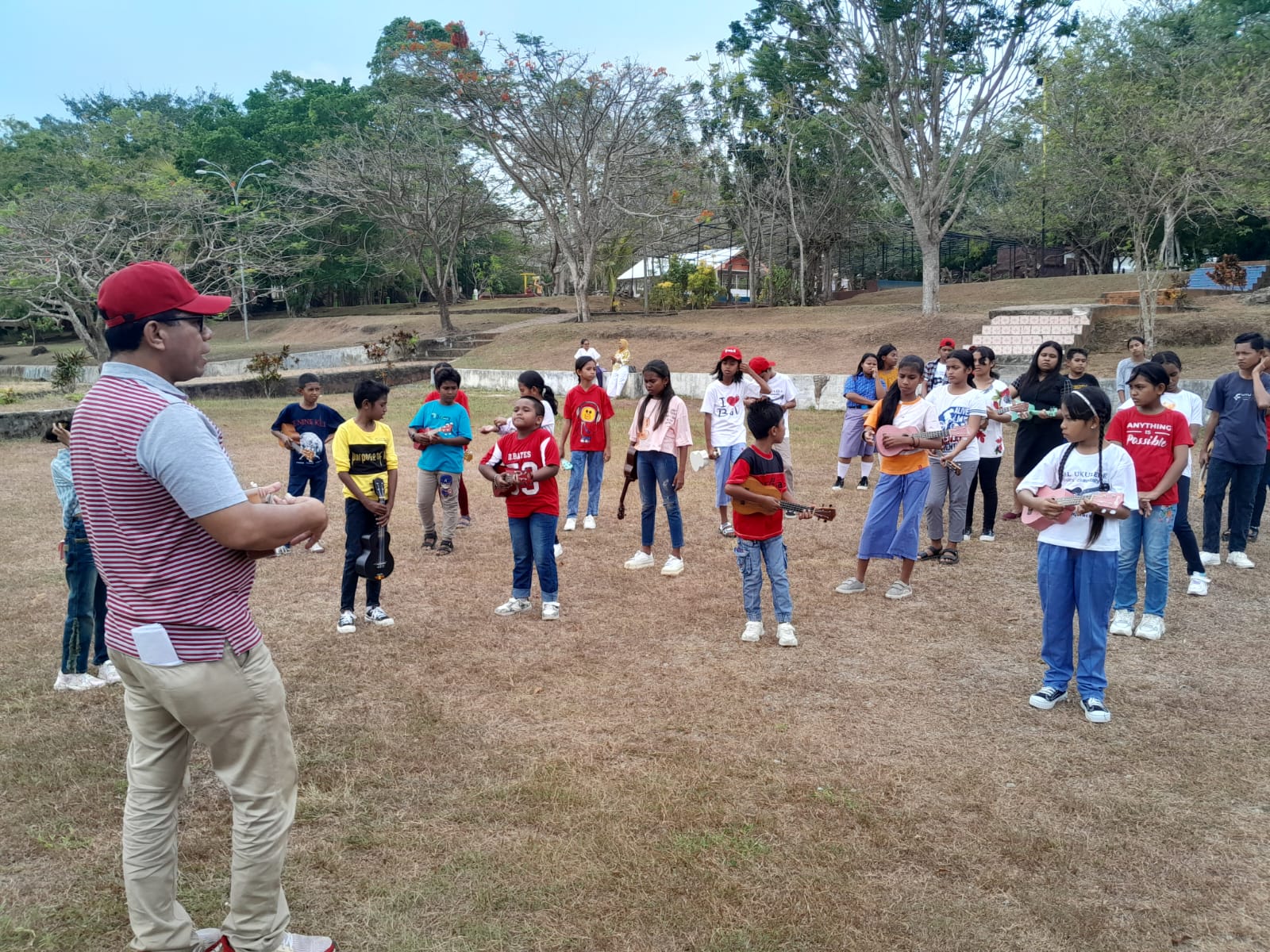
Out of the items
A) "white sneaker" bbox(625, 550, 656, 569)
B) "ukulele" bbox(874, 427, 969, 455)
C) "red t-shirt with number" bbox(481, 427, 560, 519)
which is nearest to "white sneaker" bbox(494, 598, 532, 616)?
"red t-shirt with number" bbox(481, 427, 560, 519)

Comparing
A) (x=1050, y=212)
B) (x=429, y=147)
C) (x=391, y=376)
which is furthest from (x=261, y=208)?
(x=1050, y=212)

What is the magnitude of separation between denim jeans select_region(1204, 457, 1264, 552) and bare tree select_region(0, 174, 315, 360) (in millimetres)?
24807

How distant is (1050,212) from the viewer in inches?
1332

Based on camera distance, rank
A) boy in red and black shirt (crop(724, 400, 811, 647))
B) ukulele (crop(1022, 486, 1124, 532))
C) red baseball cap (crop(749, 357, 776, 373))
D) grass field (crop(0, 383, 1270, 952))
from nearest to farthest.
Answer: grass field (crop(0, 383, 1270, 952)) < ukulele (crop(1022, 486, 1124, 532)) < boy in red and black shirt (crop(724, 400, 811, 647)) < red baseball cap (crop(749, 357, 776, 373))

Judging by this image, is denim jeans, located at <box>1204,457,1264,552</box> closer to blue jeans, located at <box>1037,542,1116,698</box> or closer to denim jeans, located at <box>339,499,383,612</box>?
blue jeans, located at <box>1037,542,1116,698</box>

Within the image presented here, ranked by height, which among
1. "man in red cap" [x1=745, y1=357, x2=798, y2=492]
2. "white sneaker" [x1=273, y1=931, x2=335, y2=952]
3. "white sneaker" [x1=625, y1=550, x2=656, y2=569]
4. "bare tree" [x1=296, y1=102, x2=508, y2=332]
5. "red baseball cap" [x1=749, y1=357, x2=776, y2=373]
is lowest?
"white sneaker" [x1=625, y1=550, x2=656, y2=569]

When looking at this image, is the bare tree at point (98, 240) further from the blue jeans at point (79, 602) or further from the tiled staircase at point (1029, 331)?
the blue jeans at point (79, 602)

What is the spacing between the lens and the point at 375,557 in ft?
19.3

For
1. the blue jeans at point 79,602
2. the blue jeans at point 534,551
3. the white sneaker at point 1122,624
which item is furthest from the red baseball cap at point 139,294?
the white sneaker at point 1122,624

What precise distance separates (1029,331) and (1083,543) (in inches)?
745

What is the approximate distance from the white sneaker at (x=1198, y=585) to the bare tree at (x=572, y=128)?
81.2 feet

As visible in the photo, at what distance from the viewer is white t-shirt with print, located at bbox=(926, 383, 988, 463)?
8.15 m

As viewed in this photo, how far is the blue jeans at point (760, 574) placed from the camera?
20.1ft

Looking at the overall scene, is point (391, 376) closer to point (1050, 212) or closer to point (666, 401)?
point (666, 401)
